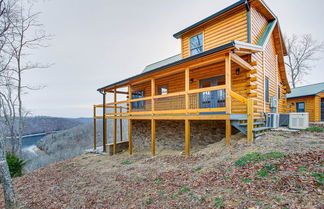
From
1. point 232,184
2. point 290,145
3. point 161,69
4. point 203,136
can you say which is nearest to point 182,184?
point 232,184

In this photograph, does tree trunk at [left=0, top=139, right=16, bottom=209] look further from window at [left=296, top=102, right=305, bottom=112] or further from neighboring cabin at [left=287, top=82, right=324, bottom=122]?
window at [left=296, top=102, right=305, bottom=112]

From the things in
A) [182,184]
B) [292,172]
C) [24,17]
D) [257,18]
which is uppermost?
[24,17]

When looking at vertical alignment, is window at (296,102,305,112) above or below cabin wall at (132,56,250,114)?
below

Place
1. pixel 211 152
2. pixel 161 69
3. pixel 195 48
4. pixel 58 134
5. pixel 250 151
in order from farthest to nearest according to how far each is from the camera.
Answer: pixel 58 134, pixel 195 48, pixel 161 69, pixel 211 152, pixel 250 151

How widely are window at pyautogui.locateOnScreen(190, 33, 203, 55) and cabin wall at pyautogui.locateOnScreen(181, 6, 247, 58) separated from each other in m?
0.24

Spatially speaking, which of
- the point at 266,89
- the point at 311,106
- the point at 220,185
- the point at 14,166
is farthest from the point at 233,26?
the point at 14,166

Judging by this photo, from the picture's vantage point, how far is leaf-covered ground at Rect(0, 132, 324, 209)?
2.70 metres

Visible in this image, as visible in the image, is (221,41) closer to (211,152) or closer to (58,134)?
(211,152)

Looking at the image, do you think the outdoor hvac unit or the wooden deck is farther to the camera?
the outdoor hvac unit

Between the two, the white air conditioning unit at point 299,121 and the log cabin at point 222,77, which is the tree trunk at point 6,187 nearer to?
the log cabin at point 222,77

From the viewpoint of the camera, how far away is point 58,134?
36875mm

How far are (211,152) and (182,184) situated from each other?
2384 mm

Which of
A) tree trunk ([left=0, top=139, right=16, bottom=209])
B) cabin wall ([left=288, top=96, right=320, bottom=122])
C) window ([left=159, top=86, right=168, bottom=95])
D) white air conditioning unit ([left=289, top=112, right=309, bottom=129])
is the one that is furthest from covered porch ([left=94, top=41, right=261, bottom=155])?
cabin wall ([left=288, top=96, right=320, bottom=122])

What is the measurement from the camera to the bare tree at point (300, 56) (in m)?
22.5
